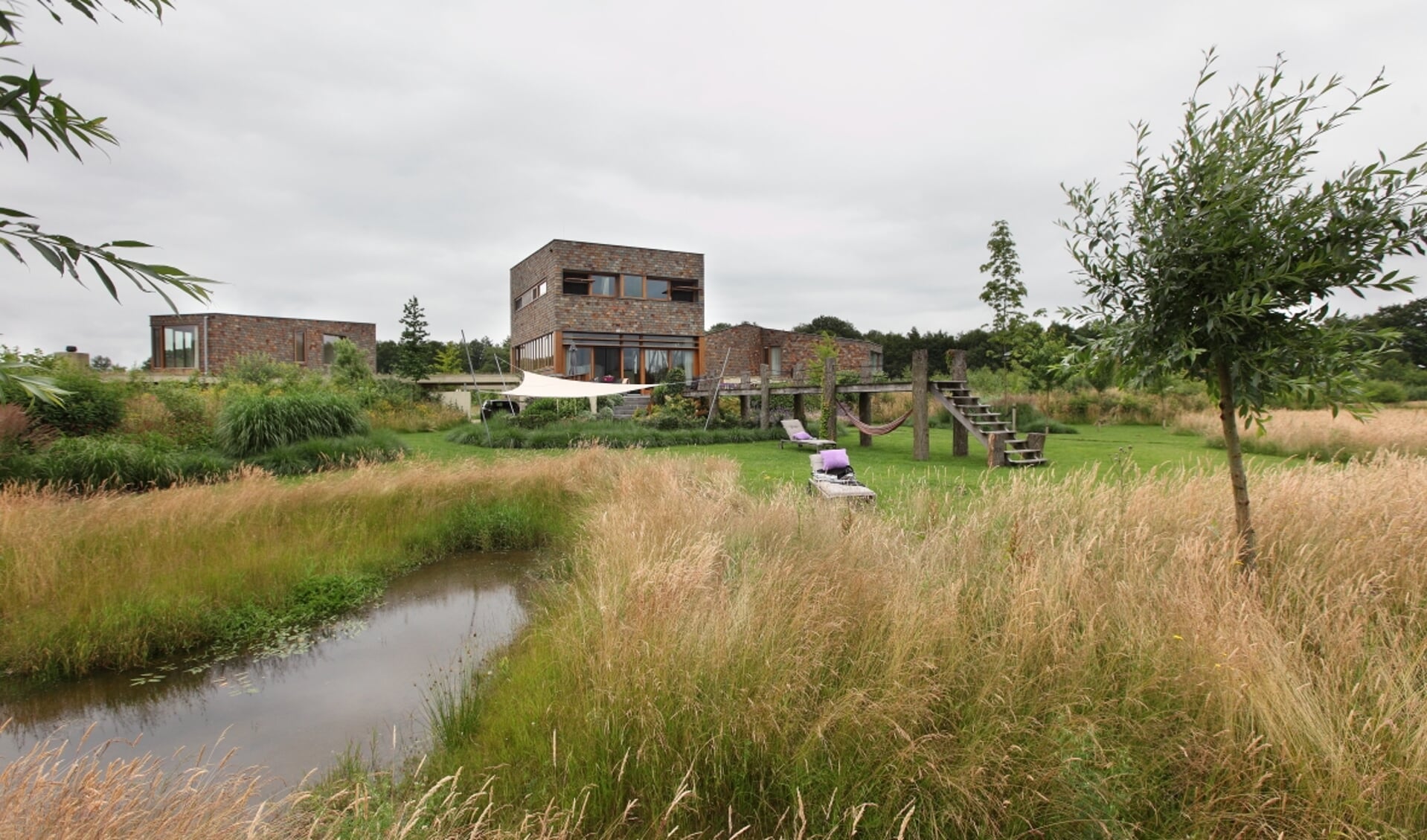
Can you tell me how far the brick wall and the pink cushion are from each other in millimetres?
20627

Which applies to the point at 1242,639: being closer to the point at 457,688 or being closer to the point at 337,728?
the point at 457,688

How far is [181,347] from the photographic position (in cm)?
3234

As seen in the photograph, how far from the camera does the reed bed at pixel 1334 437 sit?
11336 mm

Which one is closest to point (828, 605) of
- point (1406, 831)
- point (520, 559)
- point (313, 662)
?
point (1406, 831)

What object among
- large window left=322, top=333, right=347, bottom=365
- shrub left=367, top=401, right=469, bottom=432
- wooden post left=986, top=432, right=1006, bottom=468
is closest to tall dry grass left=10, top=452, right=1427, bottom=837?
wooden post left=986, top=432, right=1006, bottom=468

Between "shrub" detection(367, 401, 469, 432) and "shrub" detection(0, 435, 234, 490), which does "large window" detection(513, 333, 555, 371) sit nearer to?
"shrub" detection(367, 401, 469, 432)

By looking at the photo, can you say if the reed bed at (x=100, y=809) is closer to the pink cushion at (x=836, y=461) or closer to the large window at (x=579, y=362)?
the pink cushion at (x=836, y=461)

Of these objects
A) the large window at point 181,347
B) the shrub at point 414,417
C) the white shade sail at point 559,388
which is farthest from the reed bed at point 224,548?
the large window at point 181,347

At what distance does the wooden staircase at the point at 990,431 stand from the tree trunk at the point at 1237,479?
23.1 ft

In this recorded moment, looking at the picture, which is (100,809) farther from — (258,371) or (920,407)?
(258,371)

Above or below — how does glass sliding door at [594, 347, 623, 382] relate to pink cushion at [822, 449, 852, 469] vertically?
above

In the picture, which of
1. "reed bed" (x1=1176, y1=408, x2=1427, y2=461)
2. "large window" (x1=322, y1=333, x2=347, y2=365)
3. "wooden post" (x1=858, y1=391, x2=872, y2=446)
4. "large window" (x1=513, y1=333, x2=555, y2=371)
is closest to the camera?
"reed bed" (x1=1176, y1=408, x2=1427, y2=461)

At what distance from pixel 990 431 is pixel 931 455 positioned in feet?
5.67

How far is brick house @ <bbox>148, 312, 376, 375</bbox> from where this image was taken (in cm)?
3134
